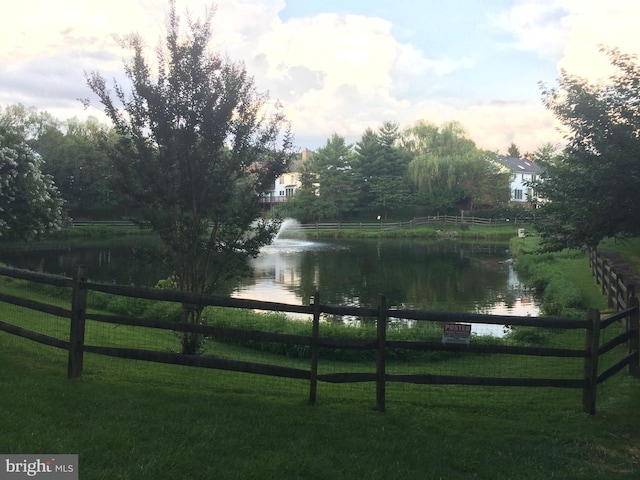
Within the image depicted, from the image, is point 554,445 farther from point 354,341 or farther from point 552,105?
point 552,105

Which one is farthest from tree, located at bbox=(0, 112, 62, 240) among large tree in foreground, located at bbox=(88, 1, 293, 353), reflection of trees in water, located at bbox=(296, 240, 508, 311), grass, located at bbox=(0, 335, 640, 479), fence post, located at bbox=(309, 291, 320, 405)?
fence post, located at bbox=(309, 291, 320, 405)

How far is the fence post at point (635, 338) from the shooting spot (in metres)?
7.71

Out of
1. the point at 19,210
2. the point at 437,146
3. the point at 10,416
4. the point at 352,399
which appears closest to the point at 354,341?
the point at 352,399

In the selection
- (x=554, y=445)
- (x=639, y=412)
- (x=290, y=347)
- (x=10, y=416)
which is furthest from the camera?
(x=290, y=347)

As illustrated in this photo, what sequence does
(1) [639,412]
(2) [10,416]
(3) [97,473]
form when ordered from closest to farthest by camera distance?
1. (3) [97,473]
2. (2) [10,416]
3. (1) [639,412]

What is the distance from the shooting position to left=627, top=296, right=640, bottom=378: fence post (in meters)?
7.71

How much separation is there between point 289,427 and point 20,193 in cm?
2363

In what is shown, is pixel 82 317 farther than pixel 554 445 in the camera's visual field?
Yes

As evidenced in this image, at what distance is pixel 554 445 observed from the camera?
5.24 meters

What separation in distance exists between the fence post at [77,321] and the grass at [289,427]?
0.19m

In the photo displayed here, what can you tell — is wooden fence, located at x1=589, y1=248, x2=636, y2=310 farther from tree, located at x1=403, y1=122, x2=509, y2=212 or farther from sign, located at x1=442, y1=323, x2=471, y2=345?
tree, located at x1=403, y1=122, x2=509, y2=212

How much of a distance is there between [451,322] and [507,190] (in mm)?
66365

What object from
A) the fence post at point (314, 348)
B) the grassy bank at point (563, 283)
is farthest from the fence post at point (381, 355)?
the grassy bank at point (563, 283)

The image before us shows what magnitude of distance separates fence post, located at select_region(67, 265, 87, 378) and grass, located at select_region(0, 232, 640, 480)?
0.19 meters
